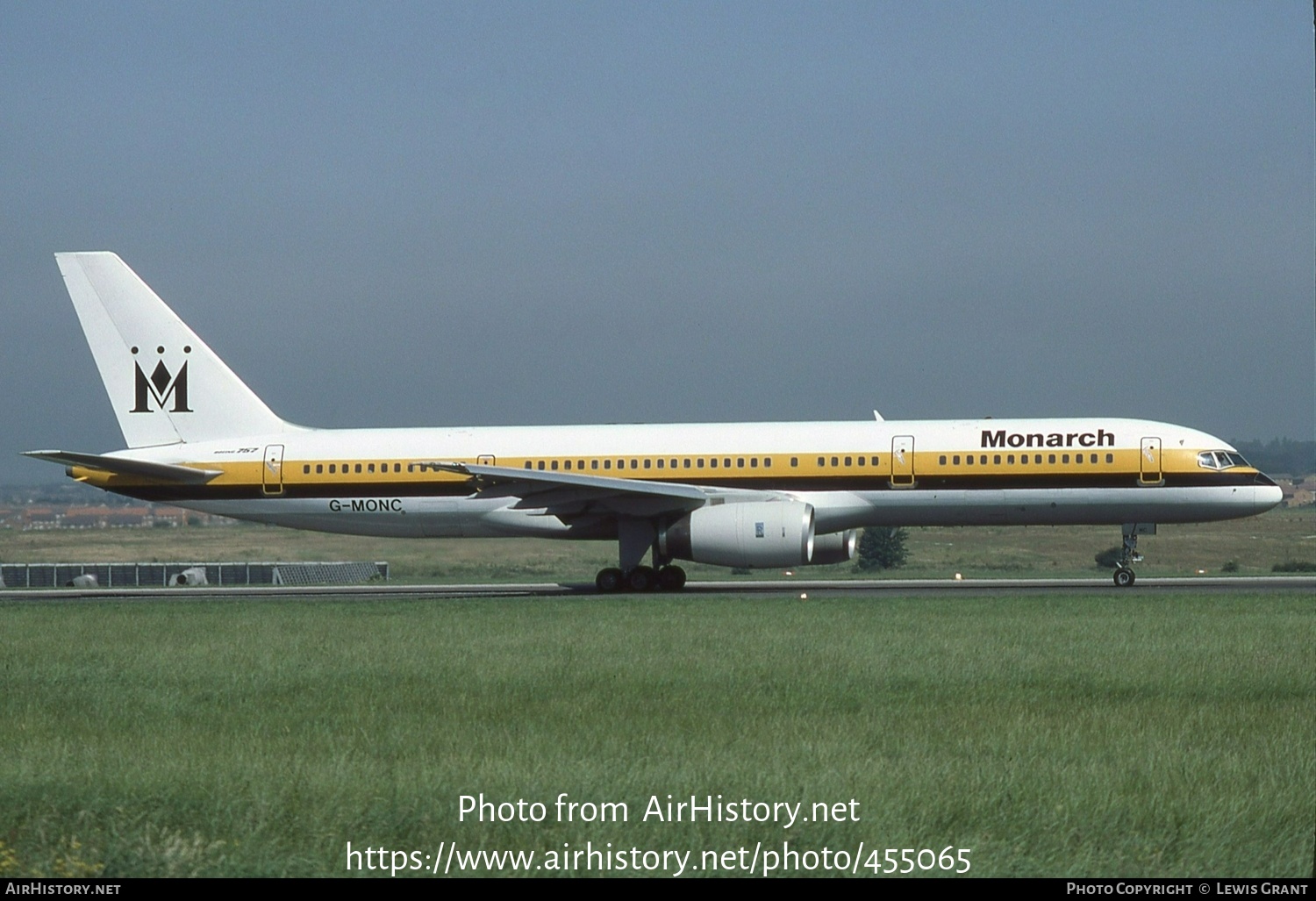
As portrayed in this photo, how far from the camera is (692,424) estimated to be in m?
32.6

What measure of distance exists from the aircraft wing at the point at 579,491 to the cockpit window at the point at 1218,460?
32.1 feet

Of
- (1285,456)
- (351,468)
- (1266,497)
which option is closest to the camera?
(1266,497)

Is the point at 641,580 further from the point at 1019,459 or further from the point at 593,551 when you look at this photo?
the point at 593,551

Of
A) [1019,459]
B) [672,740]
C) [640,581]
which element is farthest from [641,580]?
[672,740]

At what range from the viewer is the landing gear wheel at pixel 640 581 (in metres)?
31.6

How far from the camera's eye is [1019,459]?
99.7 ft

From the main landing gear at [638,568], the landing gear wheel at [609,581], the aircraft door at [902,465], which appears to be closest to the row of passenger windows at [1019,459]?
the aircraft door at [902,465]

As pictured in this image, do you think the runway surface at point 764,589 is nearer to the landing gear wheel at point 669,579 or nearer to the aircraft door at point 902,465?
the landing gear wheel at point 669,579

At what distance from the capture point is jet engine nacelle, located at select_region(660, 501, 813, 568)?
2894 centimetres

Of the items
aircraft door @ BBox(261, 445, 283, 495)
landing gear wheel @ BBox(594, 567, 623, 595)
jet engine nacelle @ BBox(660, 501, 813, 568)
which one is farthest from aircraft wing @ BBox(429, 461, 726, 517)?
aircraft door @ BBox(261, 445, 283, 495)

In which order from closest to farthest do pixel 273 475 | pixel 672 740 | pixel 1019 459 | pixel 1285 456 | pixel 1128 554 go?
pixel 672 740 < pixel 1019 459 < pixel 1128 554 < pixel 273 475 < pixel 1285 456

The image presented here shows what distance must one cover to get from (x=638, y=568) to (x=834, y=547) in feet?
13.7

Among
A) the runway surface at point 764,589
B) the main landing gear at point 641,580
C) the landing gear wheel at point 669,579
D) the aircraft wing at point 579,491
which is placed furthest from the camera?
the landing gear wheel at point 669,579

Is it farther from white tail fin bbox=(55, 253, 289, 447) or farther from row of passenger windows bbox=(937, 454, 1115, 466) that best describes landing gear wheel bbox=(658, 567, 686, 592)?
white tail fin bbox=(55, 253, 289, 447)
